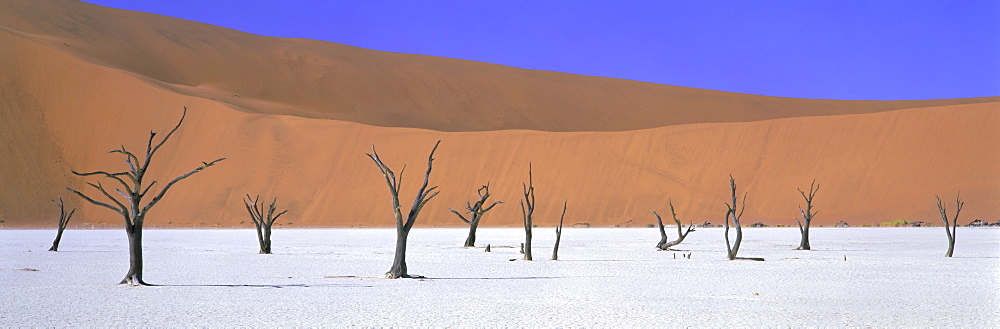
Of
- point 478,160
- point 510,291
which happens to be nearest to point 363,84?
point 478,160

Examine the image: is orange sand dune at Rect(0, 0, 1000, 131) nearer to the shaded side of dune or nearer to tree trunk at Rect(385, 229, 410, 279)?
the shaded side of dune

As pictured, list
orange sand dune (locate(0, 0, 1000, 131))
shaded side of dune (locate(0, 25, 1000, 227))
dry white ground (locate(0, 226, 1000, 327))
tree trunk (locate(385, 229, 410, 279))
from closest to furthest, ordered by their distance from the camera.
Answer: dry white ground (locate(0, 226, 1000, 327)), tree trunk (locate(385, 229, 410, 279)), shaded side of dune (locate(0, 25, 1000, 227)), orange sand dune (locate(0, 0, 1000, 131))

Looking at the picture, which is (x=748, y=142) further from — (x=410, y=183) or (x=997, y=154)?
(x=410, y=183)

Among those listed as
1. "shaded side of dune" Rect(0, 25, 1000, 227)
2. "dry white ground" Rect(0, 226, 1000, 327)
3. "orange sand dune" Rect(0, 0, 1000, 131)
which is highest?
"orange sand dune" Rect(0, 0, 1000, 131)

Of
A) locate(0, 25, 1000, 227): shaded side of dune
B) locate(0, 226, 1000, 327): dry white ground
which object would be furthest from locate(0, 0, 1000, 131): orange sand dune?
locate(0, 226, 1000, 327): dry white ground

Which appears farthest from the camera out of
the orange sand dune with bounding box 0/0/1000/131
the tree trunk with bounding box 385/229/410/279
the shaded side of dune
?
the orange sand dune with bounding box 0/0/1000/131

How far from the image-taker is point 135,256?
47.8 feet

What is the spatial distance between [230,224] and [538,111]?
4833 centimetres

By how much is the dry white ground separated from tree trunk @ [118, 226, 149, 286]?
0.46 m

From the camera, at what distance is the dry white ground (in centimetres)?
1052

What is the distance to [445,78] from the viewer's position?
349 feet

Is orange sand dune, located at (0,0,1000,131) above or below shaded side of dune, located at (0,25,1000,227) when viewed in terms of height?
above

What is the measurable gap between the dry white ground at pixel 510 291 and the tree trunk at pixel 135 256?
458 millimetres

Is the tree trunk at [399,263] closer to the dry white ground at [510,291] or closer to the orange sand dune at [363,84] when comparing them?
the dry white ground at [510,291]
